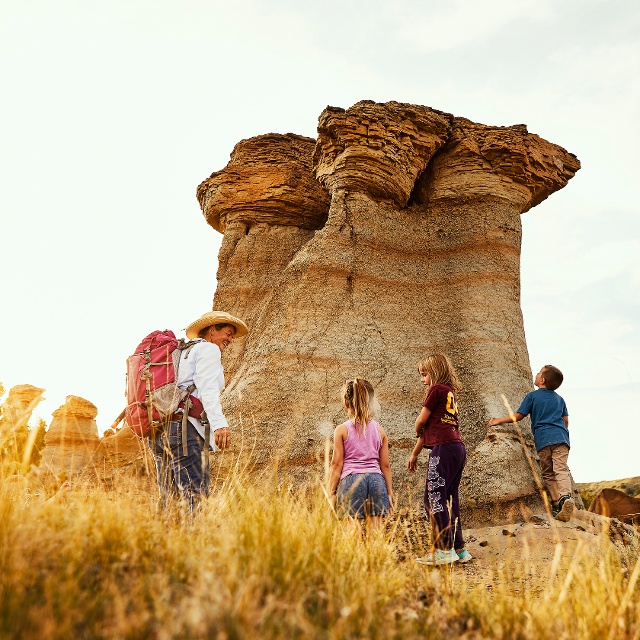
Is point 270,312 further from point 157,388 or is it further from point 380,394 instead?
point 157,388

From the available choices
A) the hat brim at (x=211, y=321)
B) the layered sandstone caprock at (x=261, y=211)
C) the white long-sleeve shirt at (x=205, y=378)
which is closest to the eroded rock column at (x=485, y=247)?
the layered sandstone caprock at (x=261, y=211)

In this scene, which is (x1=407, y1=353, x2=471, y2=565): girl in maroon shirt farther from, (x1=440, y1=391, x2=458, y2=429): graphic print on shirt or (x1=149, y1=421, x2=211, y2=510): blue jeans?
(x1=149, y1=421, x2=211, y2=510): blue jeans

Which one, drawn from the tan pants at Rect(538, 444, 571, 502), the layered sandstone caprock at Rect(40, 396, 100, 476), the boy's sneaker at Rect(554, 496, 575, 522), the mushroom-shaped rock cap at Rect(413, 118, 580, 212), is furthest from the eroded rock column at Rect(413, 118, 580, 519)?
the layered sandstone caprock at Rect(40, 396, 100, 476)

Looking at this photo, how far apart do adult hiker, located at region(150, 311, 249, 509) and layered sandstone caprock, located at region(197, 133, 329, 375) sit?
684 centimetres

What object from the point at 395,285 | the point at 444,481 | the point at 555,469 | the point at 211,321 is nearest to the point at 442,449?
the point at 444,481

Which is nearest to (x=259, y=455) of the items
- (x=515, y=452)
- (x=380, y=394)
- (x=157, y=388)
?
(x=380, y=394)

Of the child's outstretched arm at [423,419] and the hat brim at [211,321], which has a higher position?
the hat brim at [211,321]

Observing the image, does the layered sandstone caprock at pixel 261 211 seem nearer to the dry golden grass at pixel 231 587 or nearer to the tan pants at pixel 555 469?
the tan pants at pixel 555 469

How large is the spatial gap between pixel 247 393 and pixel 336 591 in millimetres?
6377

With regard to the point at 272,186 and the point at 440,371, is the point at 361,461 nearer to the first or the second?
the point at 440,371

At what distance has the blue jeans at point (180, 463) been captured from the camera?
4016 mm

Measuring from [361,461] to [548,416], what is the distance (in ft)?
11.6

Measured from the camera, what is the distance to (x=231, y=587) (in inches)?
80.0

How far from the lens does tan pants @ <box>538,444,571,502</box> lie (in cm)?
726
